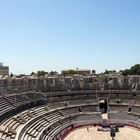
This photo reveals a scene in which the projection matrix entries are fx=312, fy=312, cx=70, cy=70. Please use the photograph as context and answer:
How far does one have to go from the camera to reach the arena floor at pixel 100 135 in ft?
181

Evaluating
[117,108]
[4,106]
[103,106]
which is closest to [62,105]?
[103,106]

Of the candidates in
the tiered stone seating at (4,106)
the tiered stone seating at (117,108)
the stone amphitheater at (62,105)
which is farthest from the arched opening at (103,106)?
the tiered stone seating at (4,106)

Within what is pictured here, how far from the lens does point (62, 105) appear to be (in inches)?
2768

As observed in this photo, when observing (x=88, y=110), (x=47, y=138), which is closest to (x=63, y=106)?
Result: (x=88, y=110)

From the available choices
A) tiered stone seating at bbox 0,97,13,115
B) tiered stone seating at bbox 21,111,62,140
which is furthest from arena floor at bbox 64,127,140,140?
tiered stone seating at bbox 0,97,13,115

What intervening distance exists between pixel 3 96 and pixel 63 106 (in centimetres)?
1520

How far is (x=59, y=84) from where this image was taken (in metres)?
82.6

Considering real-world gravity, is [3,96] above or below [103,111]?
above

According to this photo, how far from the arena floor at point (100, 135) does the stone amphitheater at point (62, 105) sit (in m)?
1.63

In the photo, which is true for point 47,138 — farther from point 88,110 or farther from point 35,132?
point 88,110

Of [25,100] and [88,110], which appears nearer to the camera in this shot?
[25,100]

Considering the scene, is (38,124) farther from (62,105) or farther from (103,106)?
(103,106)

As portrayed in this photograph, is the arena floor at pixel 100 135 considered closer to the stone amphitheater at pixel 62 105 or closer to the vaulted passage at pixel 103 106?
the stone amphitheater at pixel 62 105

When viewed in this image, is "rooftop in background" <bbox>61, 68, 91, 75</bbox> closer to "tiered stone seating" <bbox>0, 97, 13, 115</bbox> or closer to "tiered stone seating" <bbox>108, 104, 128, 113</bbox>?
"tiered stone seating" <bbox>108, 104, 128, 113</bbox>
